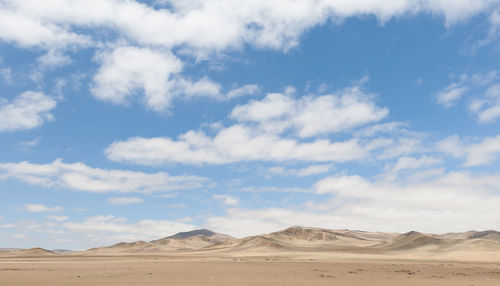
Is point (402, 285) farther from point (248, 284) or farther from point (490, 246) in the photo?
point (490, 246)

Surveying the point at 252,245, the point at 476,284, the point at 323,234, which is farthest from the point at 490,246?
the point at 323,234

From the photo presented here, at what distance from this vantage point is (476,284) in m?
18.9

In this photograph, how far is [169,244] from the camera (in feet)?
598

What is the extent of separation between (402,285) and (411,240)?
98.3m

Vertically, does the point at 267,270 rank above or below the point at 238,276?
above

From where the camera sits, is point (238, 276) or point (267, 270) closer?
point (238, 276)

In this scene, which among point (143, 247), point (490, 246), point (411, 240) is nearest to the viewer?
point (490, 246)

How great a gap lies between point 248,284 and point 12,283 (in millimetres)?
10706

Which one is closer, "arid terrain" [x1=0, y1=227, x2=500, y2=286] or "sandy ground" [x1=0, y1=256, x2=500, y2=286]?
"sandy ground" [x1=0, y1=256, x2=500, y2=286]

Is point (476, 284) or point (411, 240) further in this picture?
point (411, 240)

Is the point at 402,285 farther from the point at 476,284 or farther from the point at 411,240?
the point at 411,240

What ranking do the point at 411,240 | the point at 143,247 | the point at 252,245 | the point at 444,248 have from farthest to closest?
the point at 143,247 → the point at 252,245 → the point at 411,240 → the point at 444,248

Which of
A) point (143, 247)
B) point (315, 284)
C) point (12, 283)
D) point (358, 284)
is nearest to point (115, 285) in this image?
point (12, 283)

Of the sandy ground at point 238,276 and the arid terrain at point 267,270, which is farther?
the arid terrain at point 267,270
